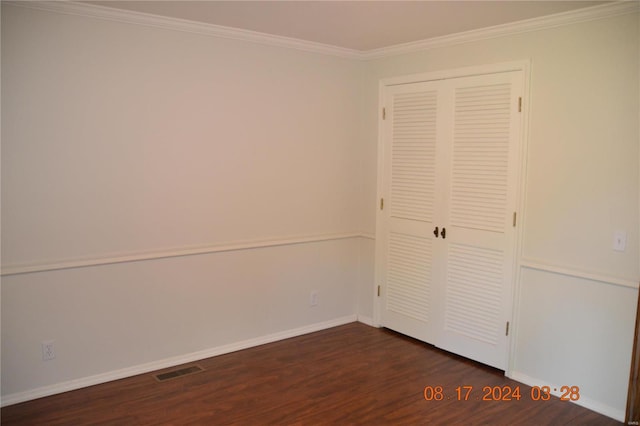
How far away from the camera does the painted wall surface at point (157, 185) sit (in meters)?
2.97

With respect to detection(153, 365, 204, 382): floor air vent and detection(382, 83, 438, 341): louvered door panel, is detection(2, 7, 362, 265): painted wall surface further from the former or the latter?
detection(153, 365, 204, 382): floor air vent

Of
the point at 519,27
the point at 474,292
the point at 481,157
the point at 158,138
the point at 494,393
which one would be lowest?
the point at 494,393

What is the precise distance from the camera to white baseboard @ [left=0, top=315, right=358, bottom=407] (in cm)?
304

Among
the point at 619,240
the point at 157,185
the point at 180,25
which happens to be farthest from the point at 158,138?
the point at 619,240

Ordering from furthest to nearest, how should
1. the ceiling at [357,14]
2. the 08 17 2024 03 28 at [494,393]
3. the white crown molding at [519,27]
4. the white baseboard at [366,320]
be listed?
the white baseboard at [366,320], the 08 17 2024 03 28 at [494,393], the ceiling at [357,14], the white crown molding at [519,27]

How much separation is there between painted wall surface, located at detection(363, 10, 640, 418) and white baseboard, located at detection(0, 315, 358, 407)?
5.61 feet

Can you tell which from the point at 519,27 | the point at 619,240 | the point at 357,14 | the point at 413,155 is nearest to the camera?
the point at 619,240

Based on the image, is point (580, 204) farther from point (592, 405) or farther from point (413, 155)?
point (413, 155)

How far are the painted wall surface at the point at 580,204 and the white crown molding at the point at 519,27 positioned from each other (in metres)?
0.04

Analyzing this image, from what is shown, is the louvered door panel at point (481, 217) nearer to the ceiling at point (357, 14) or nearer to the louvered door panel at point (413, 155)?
the louvered door panel at point (413, 155)

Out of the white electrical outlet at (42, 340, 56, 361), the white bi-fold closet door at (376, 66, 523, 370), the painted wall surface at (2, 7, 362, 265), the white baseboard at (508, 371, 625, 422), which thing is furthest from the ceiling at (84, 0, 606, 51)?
the white baseboard at (508, 371, 625, 422)

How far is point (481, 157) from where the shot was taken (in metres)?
3.59

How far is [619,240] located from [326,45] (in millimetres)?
2640

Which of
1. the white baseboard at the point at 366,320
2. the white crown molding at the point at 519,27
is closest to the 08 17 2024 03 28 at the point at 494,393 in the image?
the white baseboard at the point at 366,320
